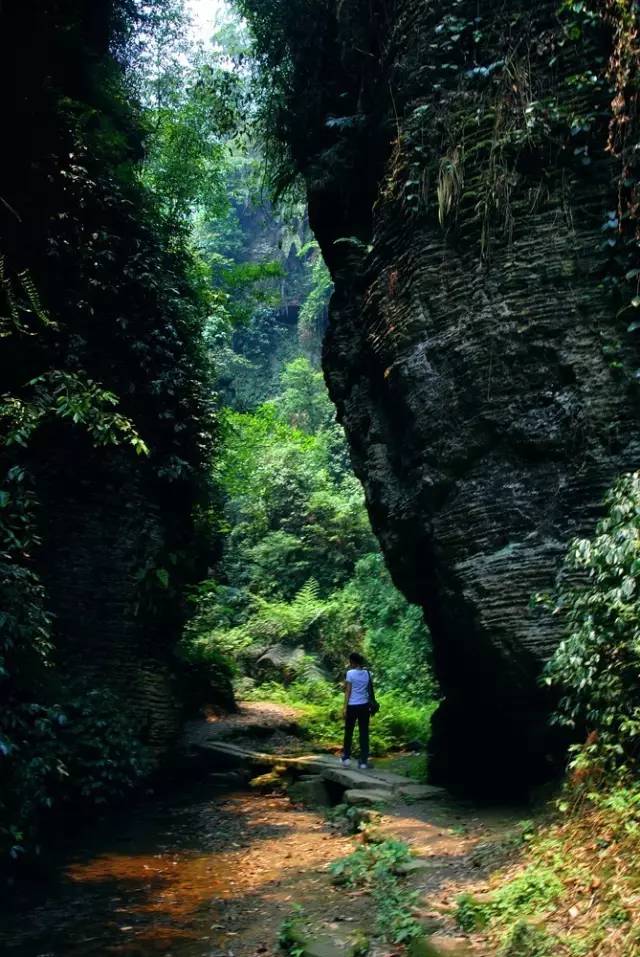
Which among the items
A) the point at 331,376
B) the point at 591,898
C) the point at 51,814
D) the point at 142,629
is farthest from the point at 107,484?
the point at 591,898

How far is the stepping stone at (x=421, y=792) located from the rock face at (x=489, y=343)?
367 mm

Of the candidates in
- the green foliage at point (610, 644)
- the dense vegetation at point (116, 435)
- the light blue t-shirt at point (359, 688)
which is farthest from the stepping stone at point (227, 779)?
the green foliage at point (610, 644)

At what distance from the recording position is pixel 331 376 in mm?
11484

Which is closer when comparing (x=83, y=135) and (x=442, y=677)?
(x=442, y=677)

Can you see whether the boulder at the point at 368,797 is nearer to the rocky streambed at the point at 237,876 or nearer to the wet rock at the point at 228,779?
the rocky streambed at the point at 237,876

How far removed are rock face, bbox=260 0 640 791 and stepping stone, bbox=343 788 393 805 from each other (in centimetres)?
100

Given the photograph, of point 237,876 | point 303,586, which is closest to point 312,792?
point 237,876

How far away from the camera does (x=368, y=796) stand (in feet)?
30.2

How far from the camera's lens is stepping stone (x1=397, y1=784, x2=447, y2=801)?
905 centimetres

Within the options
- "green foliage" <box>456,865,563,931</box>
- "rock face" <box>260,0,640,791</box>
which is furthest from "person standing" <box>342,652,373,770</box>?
"green foliage" <box>456,865,563,931</box>

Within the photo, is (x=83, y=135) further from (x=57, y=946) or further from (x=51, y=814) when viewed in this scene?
(x=57, y=946)

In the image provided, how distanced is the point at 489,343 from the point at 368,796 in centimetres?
546

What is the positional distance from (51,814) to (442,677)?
16.9 feet

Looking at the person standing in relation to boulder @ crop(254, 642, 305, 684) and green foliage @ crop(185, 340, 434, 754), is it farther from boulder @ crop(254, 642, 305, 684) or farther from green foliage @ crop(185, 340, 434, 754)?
boulder @ crop(254, 642, 305, 684)
